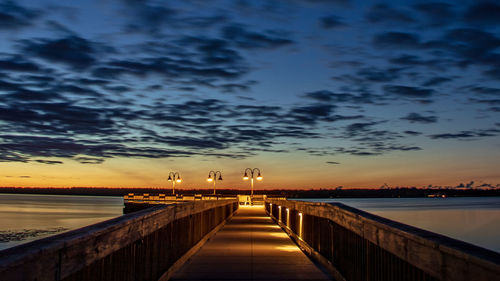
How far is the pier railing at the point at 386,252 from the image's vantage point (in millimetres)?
3402

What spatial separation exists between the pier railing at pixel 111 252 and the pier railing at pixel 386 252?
3.03 metres

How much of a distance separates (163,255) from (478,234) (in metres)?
64.3

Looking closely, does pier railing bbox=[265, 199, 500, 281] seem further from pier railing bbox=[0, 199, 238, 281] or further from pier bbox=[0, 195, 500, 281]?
pier railing bbox=[0, 199, 238, 281]

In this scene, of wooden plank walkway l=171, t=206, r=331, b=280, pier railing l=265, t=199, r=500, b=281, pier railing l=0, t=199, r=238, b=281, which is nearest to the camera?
pier railing l=0, t=199, r=238, b=281

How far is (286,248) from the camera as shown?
14.0 meters

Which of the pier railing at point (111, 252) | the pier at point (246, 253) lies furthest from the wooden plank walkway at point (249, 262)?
the pier railing at point (111, 252)

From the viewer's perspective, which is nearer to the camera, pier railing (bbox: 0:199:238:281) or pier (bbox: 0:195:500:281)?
pier railing (bbox: 0:199:238:281)

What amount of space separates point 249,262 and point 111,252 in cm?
620

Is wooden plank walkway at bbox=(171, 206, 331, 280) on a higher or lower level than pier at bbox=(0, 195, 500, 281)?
lower

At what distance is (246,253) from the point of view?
1259cm

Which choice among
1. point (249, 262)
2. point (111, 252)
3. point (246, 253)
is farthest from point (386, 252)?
point (246, 253)

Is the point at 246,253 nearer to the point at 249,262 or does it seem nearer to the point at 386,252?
the point at 249,262

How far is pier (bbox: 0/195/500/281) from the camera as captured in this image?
3.48 metres

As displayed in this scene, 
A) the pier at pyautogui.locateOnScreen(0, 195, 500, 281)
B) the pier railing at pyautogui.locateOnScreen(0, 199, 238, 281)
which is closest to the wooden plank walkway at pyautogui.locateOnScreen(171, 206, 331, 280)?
the pier at pyautogui.locateOnScreen(0, 195, 500, 281)
